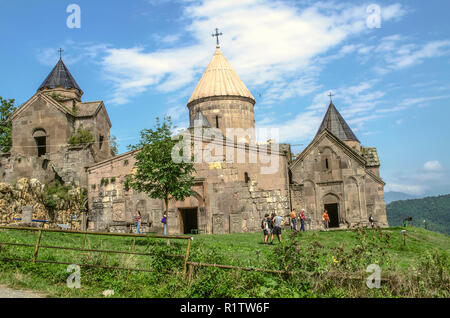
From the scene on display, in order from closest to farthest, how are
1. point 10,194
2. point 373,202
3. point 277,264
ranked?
point 277,264, point 10,194, point 373,202

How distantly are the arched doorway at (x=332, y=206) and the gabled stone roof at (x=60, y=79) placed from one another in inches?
681

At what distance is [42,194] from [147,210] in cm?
529

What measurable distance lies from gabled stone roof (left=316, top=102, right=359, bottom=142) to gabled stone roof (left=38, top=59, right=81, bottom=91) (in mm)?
17464

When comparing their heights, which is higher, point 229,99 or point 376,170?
point 229,99

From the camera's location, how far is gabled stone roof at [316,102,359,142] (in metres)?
31.4

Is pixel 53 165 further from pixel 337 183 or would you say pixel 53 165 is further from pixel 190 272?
pixel 190 272

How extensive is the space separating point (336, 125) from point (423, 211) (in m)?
72.4

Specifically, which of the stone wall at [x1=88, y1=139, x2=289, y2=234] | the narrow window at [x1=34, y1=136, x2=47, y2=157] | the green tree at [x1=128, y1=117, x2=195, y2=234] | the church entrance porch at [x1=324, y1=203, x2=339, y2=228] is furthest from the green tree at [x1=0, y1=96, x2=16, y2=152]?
the church entrance porch at [x1=324, y1=203, x2=339, y2=228]

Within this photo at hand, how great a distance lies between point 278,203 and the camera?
23047mm

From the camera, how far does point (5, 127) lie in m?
30.4

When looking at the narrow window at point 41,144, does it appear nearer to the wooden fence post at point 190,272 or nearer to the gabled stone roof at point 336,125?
the gabled stone roof at point 336,125

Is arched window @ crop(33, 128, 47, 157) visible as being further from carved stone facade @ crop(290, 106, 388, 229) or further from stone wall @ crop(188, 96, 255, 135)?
carved stone facade @ crop(290, 106, 388, 229)

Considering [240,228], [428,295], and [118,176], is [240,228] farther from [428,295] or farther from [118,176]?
[428,295]
